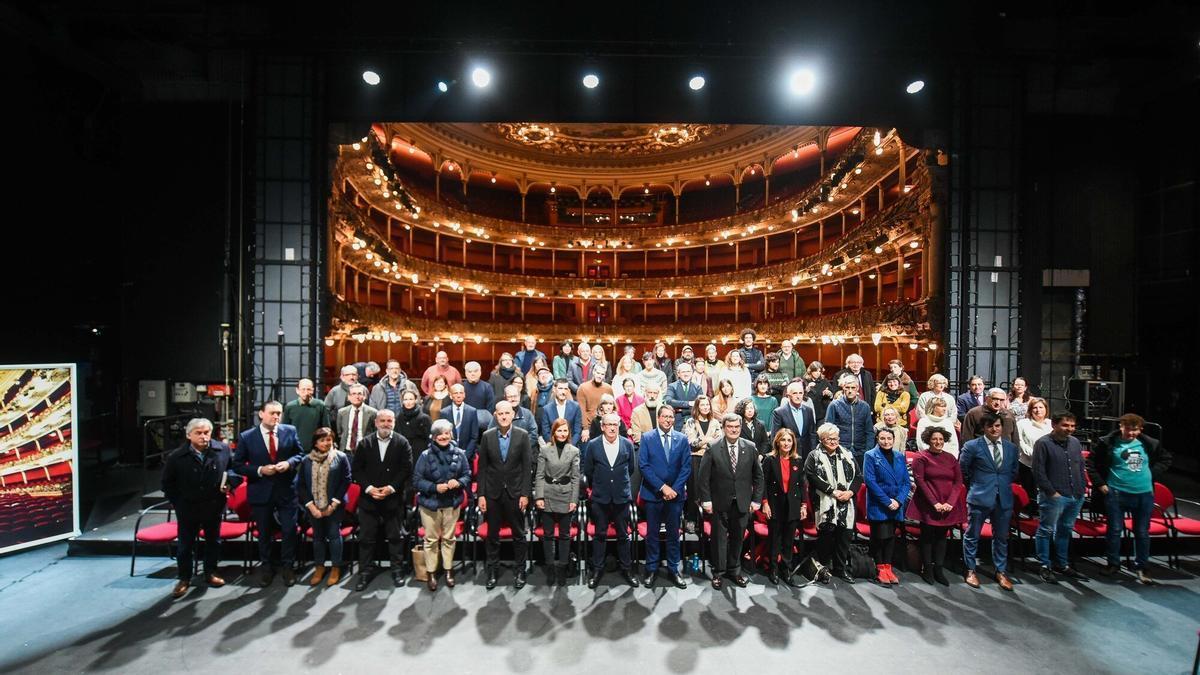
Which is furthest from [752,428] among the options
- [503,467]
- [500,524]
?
[500,524]

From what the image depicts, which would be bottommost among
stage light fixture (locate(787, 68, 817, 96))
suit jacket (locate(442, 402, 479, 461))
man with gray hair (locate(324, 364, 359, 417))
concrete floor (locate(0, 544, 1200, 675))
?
concrete floor (locate(0, 544, 1200, 675))

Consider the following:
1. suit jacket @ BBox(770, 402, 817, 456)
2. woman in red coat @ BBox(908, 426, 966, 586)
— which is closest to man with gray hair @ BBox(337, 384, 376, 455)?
suit jacket @ BBox(770, 402, 817, 456)

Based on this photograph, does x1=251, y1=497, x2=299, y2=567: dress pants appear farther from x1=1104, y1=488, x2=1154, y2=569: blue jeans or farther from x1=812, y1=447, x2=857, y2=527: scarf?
x1=1104, y1=488, x2=1154, y2=569: blue jeans

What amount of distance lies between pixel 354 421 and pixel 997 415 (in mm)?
8574

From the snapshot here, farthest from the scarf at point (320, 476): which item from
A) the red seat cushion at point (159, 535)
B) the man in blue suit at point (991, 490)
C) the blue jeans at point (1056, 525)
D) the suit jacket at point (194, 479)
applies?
the blue jeans at point (1056, 525)

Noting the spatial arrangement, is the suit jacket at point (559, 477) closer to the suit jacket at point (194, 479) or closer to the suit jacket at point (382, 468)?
the suit jacket at point (382, 468)

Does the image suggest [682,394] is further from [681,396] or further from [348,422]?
[348,422]

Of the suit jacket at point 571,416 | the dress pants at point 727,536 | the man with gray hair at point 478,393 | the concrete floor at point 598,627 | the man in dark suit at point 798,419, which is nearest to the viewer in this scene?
the concrete floor at point 598,627

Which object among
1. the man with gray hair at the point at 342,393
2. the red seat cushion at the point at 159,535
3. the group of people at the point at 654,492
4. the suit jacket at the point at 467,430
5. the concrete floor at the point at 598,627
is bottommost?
the concrete floor at the point at 598,627

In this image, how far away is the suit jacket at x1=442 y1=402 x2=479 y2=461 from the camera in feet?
23.2

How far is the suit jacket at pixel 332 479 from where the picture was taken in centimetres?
625

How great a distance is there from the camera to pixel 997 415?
6.84 m

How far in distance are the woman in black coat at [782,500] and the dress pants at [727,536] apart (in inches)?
15.1

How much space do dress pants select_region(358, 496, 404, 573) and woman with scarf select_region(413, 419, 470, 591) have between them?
388mm
